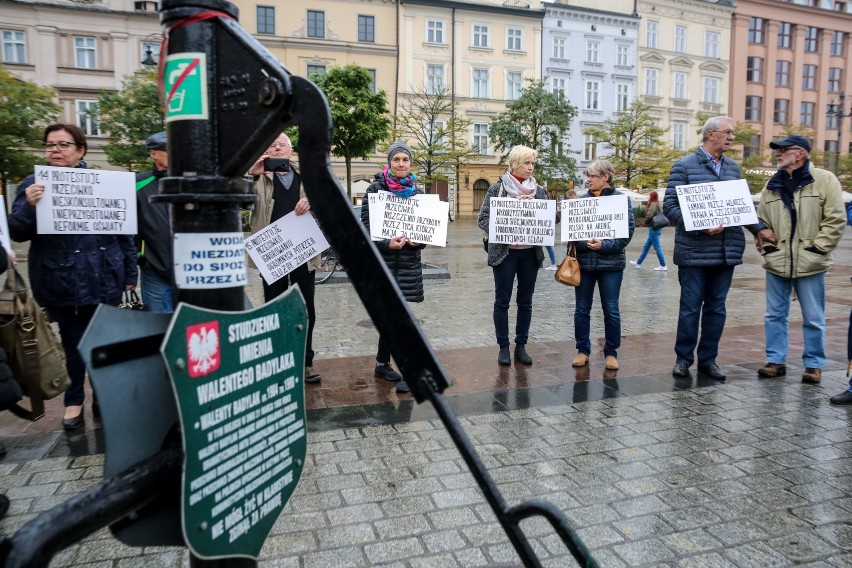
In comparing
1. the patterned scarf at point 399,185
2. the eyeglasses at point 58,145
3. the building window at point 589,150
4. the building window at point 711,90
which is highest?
the building window at point 711,90

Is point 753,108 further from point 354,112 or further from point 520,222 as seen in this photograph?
point 520,222

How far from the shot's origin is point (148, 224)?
4.67m

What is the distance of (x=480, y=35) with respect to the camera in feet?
147

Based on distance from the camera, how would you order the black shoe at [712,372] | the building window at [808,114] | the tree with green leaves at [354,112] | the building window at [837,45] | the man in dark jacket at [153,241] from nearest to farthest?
1. the man in dark jacket at [153,241]
2. the black shoe at [712,372]
3. the tree with green leaves at [354,112]
4. the building window at [808,114]
5. the building window at [837,45]

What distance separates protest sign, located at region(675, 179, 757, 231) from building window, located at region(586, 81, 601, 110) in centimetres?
4584

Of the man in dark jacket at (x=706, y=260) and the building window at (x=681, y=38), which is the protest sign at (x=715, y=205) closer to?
the man in dark jacket at (x=706, y=260)

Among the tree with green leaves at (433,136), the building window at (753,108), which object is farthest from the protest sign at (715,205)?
the building window at (753,108)

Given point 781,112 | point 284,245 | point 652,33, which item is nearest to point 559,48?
point 652,33

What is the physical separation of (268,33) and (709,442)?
141ft

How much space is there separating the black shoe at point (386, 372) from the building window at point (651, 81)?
51012mm

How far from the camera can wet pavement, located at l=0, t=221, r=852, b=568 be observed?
278 cm

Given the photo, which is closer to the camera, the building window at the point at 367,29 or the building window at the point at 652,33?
the building window at the point at 367,29

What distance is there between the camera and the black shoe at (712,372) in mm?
5516

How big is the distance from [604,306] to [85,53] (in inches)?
1576
